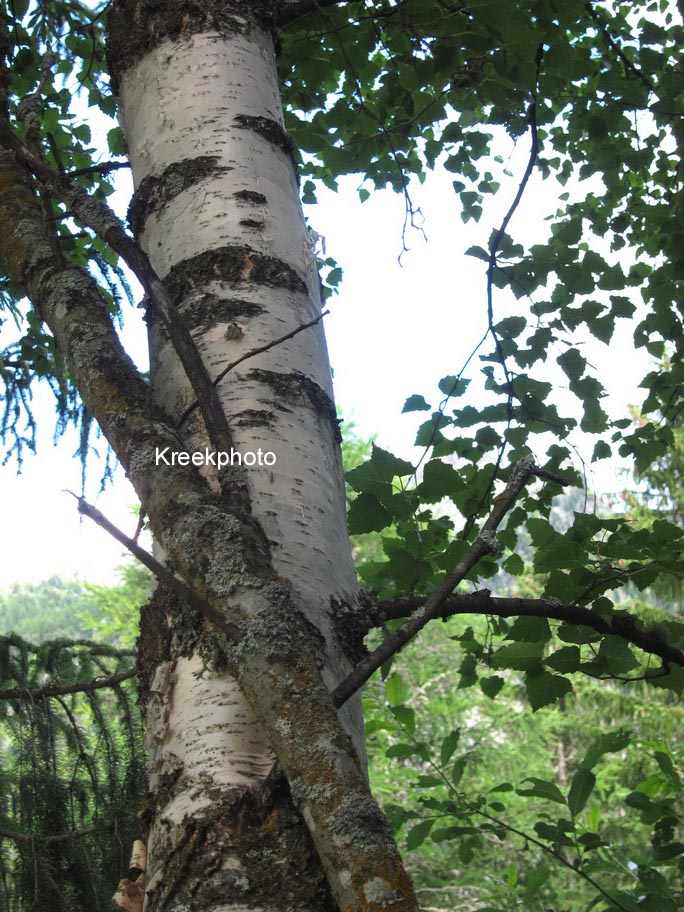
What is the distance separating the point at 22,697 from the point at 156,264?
1318 mm

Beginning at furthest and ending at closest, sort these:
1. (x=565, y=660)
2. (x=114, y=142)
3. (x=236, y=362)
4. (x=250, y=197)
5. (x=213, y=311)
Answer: (x=114, y=142), (x=565, y=660), (x=250, y=197), (x=213, y=311), (x=236, y=362)

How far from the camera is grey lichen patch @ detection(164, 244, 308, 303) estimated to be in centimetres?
124

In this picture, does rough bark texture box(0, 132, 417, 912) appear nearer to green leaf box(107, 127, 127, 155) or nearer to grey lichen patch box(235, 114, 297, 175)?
grey lichen patch box(235, 114, 297, 175)

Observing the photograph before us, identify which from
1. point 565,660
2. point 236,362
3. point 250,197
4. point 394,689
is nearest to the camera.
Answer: point 236,362

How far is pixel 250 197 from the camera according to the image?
132 centimetres

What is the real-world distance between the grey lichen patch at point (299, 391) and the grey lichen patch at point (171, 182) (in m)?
0.41

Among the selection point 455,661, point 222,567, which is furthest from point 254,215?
point 455,661

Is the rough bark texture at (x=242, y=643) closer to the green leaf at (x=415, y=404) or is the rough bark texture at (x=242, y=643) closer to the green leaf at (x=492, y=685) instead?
the green leaf at (x=415, y=404)

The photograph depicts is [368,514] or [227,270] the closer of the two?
[227,270]

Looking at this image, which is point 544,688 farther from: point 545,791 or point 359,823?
point 359,823

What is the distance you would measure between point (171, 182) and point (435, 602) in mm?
866

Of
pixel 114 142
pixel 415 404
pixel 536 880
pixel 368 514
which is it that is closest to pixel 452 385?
pixel 415 404

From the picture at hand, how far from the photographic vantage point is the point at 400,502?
1.42m

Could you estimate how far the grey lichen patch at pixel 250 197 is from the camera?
1.31m
